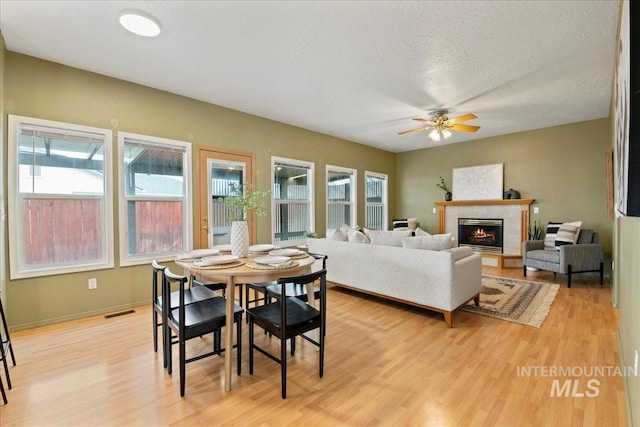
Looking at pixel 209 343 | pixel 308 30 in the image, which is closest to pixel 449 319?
pixel 209 343

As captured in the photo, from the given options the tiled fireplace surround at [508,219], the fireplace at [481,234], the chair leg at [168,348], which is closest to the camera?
the chair leg at [168,348]

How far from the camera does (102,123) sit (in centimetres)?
340

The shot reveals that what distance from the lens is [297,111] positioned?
4.71 m

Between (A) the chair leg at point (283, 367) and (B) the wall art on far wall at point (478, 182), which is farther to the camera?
(B) the wall art on far wall at point (478, 182)

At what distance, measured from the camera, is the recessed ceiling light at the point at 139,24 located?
2.35 meters

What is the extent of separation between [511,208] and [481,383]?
16.8ft

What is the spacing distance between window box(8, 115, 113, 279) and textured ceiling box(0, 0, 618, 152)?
819 millimetres

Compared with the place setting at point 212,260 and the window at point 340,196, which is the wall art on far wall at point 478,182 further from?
the place setting at point 212,260

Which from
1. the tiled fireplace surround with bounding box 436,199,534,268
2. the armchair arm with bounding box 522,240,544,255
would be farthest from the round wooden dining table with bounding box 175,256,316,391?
the tiled fireplace surround with bounding box 436,199,534,268

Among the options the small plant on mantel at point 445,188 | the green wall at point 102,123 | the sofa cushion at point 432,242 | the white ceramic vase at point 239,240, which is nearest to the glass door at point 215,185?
the green wall at point 102,123

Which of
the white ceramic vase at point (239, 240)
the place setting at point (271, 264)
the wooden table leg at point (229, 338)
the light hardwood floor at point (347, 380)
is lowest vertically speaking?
the light hardwood floor at point (347, 380)

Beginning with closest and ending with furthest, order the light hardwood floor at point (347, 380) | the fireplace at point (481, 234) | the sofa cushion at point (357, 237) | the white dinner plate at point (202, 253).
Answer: the light hardwood floor at point (347, 380), the white dinner plate at point (202, 253), the sofa cushion at point (357, 237), the fireplace at point (481, 234)

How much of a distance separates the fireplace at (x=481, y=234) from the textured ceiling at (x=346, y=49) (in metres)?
2.68

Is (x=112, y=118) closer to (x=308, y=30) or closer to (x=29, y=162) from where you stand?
(x=29, y=162)
